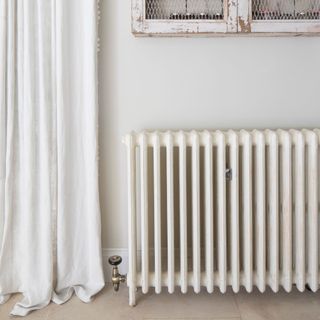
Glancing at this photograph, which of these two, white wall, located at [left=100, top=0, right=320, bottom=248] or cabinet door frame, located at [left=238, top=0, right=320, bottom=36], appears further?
white wall, located at [left=100, top=0, right=320, bottom=248]

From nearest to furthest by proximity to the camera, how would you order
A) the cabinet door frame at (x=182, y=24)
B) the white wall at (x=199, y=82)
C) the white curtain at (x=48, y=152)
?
the cabinet door frame at (x=182, y=24) → the white curtain at (x=48, y=152) → the white wall at (x=199, y=82)

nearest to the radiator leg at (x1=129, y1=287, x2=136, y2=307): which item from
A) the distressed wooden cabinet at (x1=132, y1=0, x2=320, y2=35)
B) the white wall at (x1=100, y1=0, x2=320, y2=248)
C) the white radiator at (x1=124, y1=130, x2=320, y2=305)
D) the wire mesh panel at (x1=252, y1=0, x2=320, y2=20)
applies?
the white radiator at (x1=124, y1=130, x2=320, y2=305)

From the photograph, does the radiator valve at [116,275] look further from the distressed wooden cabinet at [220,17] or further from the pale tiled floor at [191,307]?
the distressed wooden cabinet at [220,17]

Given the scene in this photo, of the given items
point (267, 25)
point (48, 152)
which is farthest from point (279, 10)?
point (48, 152)

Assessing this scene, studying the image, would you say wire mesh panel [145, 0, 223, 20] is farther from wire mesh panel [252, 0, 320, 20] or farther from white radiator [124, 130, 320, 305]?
white radiator [124, 130, 320, 305]

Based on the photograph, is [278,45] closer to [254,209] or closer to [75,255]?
[254,209]

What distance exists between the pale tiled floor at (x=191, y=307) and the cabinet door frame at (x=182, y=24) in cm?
113

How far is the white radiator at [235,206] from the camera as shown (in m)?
1.76

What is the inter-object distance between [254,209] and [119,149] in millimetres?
659

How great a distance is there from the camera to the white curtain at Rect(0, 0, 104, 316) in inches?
72.4

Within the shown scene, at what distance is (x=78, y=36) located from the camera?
1864mm

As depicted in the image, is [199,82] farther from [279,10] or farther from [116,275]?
[116,275]

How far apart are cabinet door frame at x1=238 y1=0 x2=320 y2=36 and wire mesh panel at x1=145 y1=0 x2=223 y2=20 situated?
9cm

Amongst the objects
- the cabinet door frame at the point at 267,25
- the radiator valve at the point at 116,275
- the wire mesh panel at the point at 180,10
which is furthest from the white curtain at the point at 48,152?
the cabinet door frame at the point at 267,25
